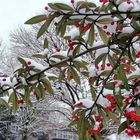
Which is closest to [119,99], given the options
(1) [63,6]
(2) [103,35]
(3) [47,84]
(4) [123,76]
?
(4) [123,76]

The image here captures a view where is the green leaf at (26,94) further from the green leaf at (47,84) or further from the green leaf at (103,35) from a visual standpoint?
the green leaf at (103,35)

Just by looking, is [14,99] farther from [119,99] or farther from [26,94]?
[119,99]

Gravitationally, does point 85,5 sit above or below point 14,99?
above

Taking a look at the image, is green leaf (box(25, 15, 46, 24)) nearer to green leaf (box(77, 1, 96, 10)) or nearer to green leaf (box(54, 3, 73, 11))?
green leaf (box(54, 3, 73, 11))

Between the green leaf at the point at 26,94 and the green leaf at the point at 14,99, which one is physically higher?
the green leaf at the point at 26,94

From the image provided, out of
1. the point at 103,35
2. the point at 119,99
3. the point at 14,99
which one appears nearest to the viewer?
the point at 119,99

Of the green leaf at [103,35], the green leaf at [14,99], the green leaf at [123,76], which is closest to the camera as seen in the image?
the green leaf at [123,76]

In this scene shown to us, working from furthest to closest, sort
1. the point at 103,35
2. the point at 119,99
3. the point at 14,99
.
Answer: the point at 14,99 → the point at 103,35 → the point at 119,99

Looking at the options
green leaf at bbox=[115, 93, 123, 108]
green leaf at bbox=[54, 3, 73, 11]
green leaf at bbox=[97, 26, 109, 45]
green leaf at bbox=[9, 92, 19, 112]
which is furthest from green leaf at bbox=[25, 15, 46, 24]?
green leaf at bbox=[115, 93, 123, 108]

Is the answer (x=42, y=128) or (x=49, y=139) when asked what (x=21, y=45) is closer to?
(x=42, y=128)

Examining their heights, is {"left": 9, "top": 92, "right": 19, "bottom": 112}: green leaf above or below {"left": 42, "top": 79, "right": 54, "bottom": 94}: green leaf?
below

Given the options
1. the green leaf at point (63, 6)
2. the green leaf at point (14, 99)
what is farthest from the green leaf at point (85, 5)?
the green leaf at point (14, 99)

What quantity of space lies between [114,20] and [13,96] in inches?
33.7

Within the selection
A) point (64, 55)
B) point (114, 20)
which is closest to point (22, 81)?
point (64, 55)
